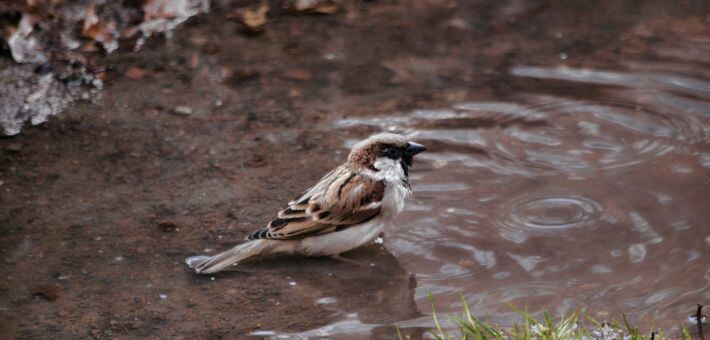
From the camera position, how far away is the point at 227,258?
568cm

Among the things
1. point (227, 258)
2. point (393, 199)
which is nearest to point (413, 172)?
point (393, 199)

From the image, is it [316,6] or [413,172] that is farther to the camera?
[316,6]

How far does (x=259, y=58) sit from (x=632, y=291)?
4.03 metres

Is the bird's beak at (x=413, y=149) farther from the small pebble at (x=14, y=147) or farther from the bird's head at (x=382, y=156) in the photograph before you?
the small pebble at (x=14, y=147)

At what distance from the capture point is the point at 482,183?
652 centimetres

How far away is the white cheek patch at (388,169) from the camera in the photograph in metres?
6.02

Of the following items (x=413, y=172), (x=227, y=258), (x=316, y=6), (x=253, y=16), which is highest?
(x=316, y=6)

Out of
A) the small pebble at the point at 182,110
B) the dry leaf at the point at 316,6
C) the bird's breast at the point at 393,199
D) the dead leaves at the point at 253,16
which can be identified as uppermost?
the dry leaf at the point at 316,6

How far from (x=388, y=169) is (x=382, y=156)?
85 mm

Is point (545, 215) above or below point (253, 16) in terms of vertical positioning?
below

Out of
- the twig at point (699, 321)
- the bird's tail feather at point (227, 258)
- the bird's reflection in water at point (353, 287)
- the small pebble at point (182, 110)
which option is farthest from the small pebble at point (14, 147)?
the twig at point (699, 321)

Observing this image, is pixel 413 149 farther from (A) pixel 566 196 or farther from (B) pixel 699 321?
(B) pixel 699 321

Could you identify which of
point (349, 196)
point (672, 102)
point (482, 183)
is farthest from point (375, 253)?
point (672, 102)

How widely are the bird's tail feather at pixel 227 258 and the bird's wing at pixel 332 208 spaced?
0.45ft
